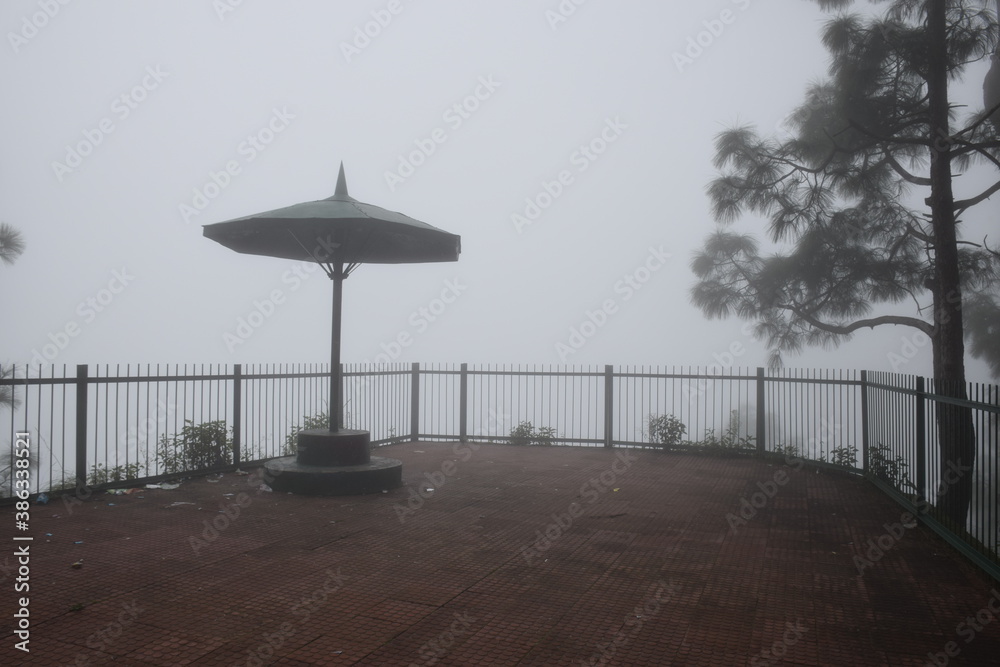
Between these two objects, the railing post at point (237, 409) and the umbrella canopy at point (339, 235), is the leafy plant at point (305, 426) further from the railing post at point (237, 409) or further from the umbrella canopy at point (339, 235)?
the umbrella canopy at point (339, 235)

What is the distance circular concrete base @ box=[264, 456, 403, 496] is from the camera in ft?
25.6

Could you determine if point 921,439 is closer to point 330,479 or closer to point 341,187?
point 330,479

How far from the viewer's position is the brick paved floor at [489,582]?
3.58 meters

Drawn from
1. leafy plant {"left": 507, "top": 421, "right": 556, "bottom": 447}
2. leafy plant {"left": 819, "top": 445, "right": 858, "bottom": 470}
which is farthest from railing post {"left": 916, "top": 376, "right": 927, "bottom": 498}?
leafy plant {"left": 507, "top": 421, "right": 556, "bottom": 447}

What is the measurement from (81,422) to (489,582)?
5278 millimetres

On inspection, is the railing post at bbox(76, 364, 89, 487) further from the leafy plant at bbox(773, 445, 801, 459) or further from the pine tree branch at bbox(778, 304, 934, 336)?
the pine tree branch at bbox(778, 304, 934, 336)

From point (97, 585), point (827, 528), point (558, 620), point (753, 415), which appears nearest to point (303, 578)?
point (97, 585)

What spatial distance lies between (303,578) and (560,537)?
2.26 metres

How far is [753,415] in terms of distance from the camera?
1230cm

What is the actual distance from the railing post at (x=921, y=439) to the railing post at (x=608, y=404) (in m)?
6.06

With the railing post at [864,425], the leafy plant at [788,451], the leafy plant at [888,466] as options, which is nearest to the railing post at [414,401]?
the leafy plant at [788,451]

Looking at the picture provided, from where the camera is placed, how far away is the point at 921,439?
6.84m

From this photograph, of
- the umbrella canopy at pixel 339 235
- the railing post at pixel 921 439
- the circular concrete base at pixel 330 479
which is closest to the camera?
the railing post at pixel 921 439

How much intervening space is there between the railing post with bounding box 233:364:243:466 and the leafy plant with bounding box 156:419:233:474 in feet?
0.41
